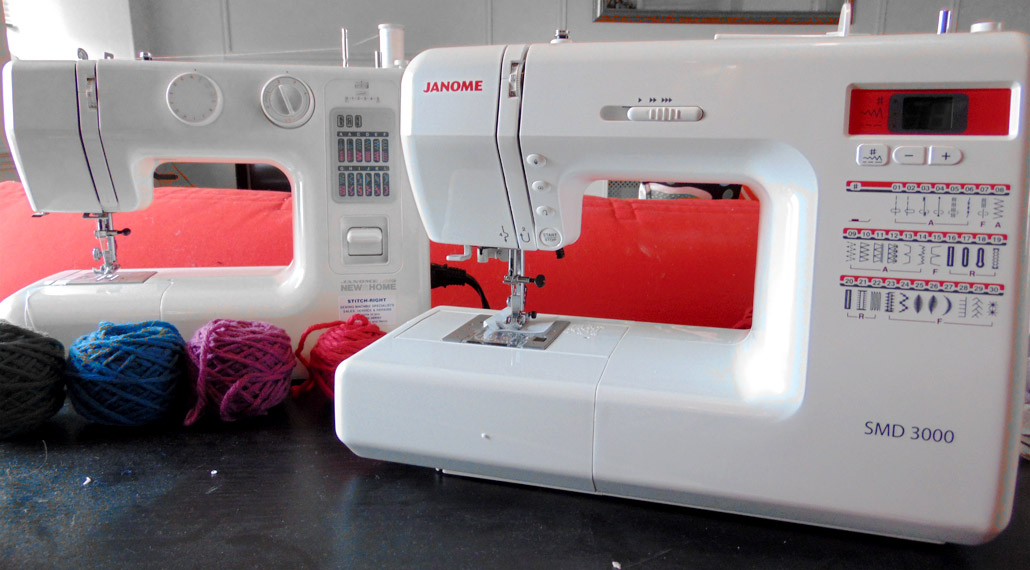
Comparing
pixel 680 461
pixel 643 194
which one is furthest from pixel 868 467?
pixel 643 194

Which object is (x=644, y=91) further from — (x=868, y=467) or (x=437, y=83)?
(x=868, y=467)

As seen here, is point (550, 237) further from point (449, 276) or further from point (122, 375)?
point (122, 375)

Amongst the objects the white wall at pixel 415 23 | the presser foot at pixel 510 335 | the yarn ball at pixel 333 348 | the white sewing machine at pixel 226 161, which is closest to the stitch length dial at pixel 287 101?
the white sewing machine at pixel 226 161

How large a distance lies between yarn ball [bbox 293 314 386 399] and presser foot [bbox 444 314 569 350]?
0.58 ft

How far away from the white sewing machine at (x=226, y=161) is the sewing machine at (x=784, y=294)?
0.31m

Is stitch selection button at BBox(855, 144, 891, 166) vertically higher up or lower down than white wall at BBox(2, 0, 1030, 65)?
lower down

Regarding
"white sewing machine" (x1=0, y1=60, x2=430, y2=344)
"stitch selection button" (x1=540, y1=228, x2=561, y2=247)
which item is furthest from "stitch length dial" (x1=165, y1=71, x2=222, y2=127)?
"stitch selection button" (x1=540, y1=228, x2=561, y2=247)

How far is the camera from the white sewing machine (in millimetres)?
974

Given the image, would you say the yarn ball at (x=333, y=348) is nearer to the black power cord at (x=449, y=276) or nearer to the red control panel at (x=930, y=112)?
the black power cord at (x=449, y=276)

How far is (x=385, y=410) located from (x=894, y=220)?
1.74 ft

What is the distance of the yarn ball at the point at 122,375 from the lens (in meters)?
0.80

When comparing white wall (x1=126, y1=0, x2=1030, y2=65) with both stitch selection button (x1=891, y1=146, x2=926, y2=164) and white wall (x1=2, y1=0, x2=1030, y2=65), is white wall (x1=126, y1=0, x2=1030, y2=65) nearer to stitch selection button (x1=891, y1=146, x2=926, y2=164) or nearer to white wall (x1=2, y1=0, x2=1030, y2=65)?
white wall (x1=2, y1=0, x2=1030, y2=65)

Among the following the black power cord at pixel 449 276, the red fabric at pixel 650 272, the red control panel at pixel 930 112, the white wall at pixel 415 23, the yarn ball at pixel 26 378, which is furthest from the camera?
the white wall at pixel 415 23

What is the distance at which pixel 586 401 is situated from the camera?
652 mm
